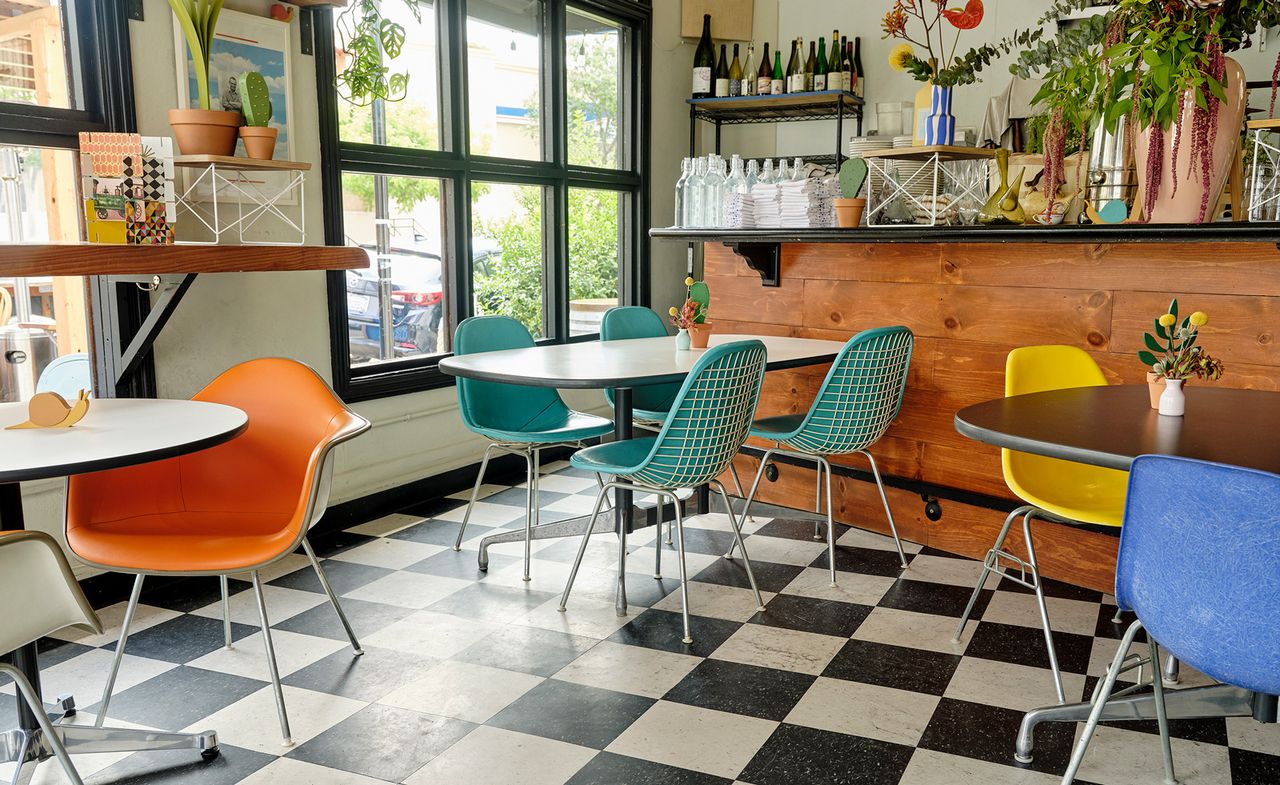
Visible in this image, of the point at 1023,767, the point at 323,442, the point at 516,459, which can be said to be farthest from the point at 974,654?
the point at 516,459

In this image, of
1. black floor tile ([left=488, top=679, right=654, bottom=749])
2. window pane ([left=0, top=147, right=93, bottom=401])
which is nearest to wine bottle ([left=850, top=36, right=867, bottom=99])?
window pane ([left=0, top=147, right=93, bottom=401])

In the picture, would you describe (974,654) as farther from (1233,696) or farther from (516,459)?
(516,459)

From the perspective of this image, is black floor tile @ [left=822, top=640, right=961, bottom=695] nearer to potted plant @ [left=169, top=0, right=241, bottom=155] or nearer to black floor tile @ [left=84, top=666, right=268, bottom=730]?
black floor tile @ [left=84, top=666, right=268, bottom=730]

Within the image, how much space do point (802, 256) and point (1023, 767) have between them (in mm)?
2456

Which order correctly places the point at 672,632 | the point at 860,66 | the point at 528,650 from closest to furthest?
the point at 528,650 < the point at 672,632 < the point at 860,66

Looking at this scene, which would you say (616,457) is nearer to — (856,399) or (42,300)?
(856,399)

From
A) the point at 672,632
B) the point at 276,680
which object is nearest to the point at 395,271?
the point at 672,632

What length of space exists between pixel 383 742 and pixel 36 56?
7.55 ft

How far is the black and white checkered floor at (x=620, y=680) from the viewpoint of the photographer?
7.33 ft

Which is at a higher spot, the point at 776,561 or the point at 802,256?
the point at 802,256

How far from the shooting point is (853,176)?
397 cm

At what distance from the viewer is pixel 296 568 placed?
3.60m

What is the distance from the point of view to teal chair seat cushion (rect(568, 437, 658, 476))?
3.00 m

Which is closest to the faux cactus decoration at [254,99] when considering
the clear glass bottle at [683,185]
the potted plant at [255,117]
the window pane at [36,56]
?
the potted plant at [255,117]
